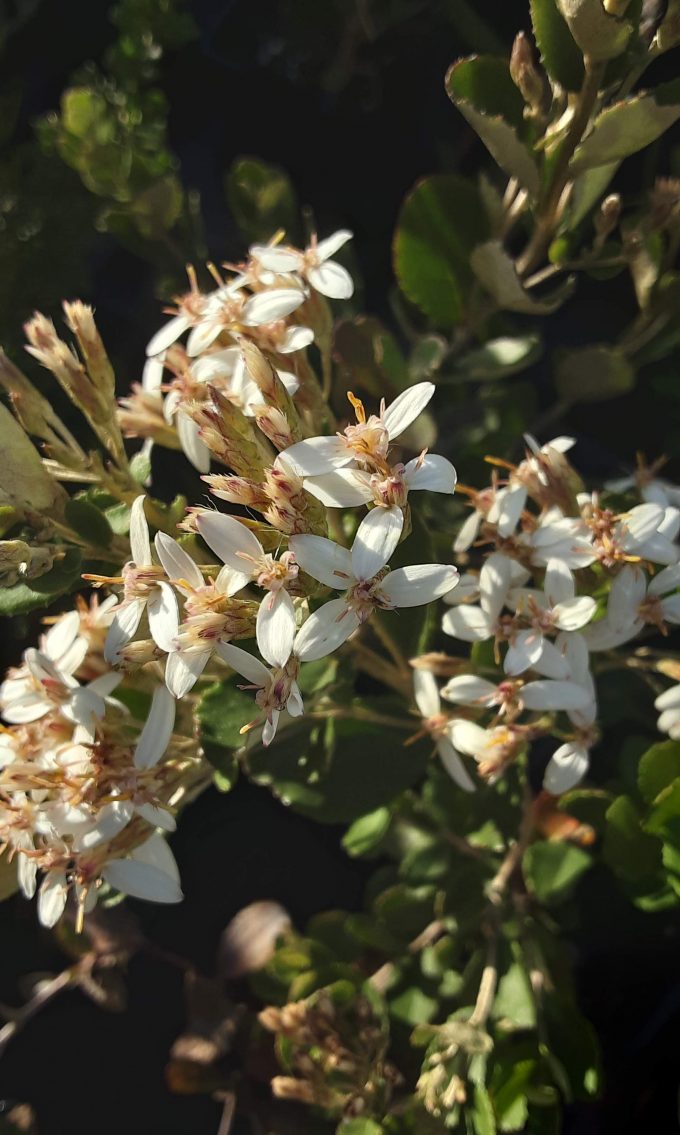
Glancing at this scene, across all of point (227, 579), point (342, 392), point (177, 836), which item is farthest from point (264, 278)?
point (177, 836)

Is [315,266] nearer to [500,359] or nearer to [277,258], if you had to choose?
[277,258]

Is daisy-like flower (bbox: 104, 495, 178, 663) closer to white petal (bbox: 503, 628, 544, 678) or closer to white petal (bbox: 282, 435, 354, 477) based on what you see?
white petal (bbox: 282, 435, 354, 477)

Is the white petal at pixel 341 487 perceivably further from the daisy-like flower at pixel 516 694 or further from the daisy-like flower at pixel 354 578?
the daisy-like flower at pixel 516 694

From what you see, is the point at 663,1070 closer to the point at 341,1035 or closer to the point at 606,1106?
the point at 606,1106

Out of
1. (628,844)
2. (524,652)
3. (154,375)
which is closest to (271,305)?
(154,375)

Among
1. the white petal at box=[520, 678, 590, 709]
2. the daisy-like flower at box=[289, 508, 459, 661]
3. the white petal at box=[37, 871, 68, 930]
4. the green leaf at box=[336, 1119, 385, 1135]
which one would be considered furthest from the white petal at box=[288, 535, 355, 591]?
the green leaf at box=[336, 1119, 385, 1135]

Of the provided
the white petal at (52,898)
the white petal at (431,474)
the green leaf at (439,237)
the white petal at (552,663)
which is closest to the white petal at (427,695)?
the white petal at (552,663)
